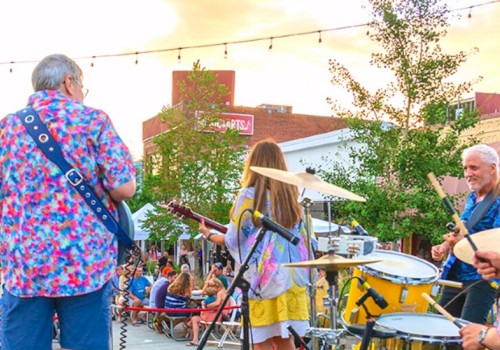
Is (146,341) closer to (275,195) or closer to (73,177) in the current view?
(275,195)

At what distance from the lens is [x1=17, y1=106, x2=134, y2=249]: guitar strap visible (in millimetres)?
2912

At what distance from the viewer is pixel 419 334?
165 inches

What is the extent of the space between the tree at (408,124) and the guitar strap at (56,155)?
38.6 ft

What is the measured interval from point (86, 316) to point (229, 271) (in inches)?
637

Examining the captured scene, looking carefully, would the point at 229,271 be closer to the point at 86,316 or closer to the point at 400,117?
the point at 400,117

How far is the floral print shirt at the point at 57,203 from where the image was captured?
286 cm

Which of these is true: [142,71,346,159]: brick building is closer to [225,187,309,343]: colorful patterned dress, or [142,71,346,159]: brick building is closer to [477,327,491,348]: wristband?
[225,187,309,343]: colorful patterned dress

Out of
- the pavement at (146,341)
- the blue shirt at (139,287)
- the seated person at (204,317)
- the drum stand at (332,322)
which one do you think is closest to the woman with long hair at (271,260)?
the drum stand at (332,322)

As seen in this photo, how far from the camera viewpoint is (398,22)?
14.2 meters

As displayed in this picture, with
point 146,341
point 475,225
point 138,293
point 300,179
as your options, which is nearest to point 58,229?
point 300,179

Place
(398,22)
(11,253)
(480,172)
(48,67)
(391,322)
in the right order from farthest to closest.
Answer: (398,22), (480,172), (391,322), (48,67), (11,253)

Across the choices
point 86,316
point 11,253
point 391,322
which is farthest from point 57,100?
point 391,322

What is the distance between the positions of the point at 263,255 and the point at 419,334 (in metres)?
1.16

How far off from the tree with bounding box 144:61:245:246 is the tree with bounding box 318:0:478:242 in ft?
30.1
